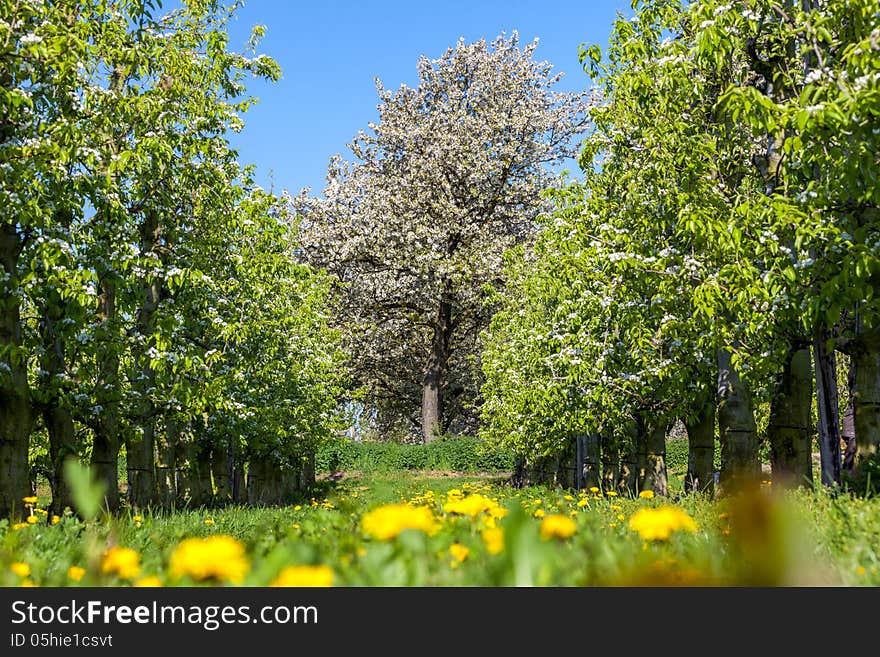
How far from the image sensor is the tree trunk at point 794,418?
11781mm

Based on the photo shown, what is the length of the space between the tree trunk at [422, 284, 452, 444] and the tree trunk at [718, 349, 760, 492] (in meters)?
32.1

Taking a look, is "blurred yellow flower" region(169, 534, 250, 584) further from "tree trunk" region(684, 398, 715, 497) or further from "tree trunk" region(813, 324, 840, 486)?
"tree trunk" region(684, 398, 715, 497)

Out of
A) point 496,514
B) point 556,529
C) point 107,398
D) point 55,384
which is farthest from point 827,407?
point 55,384

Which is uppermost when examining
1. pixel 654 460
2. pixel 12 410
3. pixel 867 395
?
pixel 12 410

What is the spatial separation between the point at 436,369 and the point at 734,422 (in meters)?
33.1

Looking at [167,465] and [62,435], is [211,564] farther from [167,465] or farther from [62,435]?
[167,465]

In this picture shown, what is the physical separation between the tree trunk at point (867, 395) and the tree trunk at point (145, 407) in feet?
34.4

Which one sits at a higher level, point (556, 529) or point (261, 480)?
point (556, 529)

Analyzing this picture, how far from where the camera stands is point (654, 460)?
18234mm

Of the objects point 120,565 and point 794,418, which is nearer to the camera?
point 120,565

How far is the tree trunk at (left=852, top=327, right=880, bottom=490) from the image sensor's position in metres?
9.42

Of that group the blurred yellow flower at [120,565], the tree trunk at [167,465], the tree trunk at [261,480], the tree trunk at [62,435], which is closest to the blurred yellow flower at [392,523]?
the blurred yellow flower at [120,565]

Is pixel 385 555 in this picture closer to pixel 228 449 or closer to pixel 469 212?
pixel 228 449
